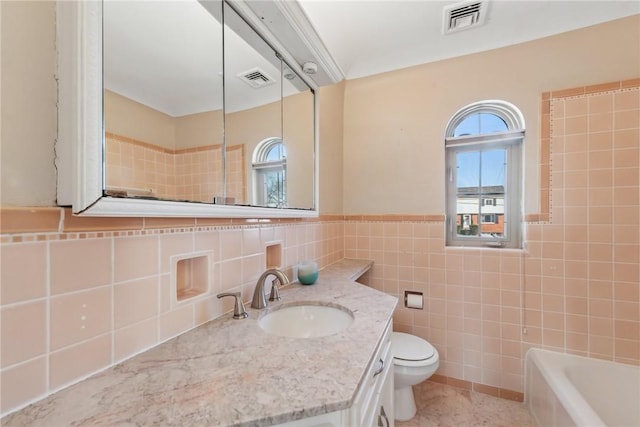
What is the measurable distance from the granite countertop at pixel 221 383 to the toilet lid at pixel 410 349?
815mm

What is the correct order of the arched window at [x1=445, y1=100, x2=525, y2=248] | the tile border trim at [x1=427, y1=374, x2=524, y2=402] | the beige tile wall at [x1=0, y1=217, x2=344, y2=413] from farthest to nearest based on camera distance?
the arched window at [x1=445, y1=100, x2=525, y2=248]
the tile border trim at [x1=427, y1=374, x2=524, y2=402]
the beige tile wall at [x1=0, y1=217, x2=344, y2=413]

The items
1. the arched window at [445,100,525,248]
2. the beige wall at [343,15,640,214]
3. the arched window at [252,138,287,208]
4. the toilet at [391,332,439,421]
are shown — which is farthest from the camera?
the arched window at [445,100,525,248]

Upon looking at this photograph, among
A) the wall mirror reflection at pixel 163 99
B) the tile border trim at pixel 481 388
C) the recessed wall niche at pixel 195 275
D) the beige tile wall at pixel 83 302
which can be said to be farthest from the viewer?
the tile border trim at pixel 481 388

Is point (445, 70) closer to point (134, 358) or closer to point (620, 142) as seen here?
point (620, 142)

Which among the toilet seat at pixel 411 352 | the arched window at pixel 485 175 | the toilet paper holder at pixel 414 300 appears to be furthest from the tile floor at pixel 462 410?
the arched window at pixel 485 175

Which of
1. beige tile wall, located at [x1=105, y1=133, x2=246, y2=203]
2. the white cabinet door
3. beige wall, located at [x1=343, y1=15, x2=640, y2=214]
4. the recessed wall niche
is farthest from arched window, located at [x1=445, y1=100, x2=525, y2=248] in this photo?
the recessed wall niche

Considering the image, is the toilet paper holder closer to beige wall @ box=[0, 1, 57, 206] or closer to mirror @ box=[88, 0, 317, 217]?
mirror @ box=[88, 0, 317, 217]

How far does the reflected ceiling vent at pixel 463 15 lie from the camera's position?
56.6 inches

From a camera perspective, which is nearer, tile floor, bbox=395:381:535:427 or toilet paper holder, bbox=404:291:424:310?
tile floor, bbox=395:381:535:427

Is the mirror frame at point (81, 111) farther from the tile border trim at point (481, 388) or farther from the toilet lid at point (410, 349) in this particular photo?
the tile border trim at point (481, 388)

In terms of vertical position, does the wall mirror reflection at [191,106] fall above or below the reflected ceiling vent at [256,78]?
below

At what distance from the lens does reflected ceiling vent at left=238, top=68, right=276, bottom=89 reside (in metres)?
1.17

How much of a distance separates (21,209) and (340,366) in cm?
79

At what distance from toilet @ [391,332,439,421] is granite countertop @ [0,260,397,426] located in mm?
795
